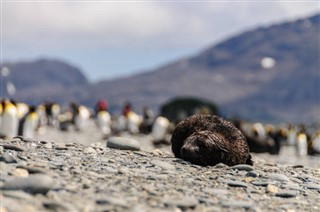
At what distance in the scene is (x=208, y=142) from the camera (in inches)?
341

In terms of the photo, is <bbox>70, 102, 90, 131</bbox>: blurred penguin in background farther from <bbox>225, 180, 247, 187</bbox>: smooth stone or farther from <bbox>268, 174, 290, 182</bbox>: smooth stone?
<bbox>225, 180, 247, 187</bbox>: smooth stone

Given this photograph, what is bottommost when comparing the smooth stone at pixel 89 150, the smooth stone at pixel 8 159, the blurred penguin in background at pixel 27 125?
the smooth stone at pixel 8 159

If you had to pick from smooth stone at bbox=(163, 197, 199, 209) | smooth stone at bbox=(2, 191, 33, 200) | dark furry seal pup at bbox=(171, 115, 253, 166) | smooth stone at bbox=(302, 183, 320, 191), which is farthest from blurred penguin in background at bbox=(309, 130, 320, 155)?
smooth stone at bbox=(2, 191, 33, 200)

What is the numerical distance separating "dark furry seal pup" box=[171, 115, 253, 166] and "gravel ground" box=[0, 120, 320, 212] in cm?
24

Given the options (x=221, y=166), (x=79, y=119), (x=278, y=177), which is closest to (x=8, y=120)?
(x=221, y=166)

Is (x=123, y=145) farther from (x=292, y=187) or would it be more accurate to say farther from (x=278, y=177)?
(x=292, y=187)

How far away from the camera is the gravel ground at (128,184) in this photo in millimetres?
5480

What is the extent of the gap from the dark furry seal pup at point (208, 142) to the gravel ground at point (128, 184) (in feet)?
0.80

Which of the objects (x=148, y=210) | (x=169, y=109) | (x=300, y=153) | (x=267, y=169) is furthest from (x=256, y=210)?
(x=169, y=109)

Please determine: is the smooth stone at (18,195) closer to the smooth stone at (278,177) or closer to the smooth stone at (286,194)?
the smooth stone at (286,194)

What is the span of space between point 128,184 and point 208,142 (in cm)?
254

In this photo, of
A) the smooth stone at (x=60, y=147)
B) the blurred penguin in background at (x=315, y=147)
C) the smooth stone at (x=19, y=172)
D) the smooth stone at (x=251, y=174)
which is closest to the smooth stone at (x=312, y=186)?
the smooth stone at (x=251, y=174)

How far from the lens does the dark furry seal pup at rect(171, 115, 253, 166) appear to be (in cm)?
864

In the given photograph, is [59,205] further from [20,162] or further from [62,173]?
[20,162]
